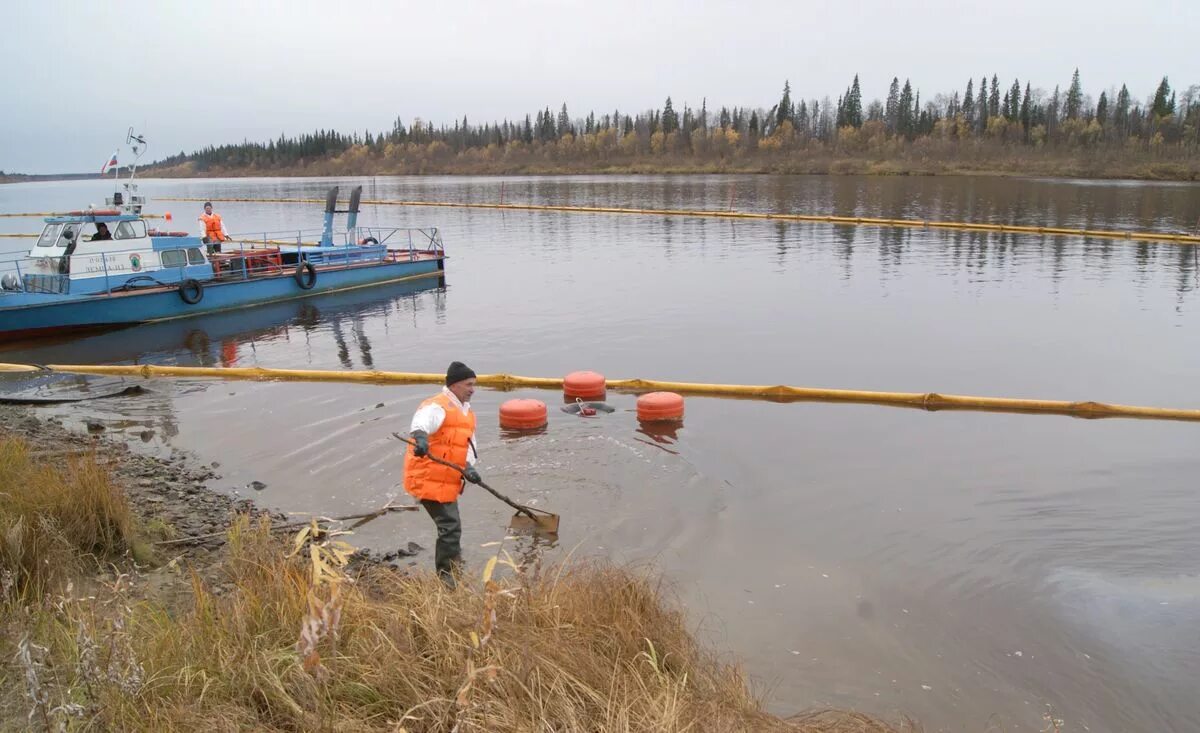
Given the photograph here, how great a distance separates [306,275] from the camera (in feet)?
73.8

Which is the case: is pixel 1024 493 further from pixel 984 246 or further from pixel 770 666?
pixel 984 246

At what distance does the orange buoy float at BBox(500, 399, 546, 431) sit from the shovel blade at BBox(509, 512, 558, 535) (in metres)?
3.03

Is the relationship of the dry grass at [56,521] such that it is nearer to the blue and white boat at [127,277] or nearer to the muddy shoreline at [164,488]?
the muddy shoreline at [164,488]

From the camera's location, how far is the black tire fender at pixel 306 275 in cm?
2227

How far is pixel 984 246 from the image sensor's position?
97.0 ft

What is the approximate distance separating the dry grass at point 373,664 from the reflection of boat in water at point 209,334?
13.1 metres

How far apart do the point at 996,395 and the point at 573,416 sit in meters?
6.80

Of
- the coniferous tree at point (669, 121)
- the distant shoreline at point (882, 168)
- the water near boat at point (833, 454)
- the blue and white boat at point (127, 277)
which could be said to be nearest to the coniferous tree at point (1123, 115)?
the distant shoreline at point (882, 168)

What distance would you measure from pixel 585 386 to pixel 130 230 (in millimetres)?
13486

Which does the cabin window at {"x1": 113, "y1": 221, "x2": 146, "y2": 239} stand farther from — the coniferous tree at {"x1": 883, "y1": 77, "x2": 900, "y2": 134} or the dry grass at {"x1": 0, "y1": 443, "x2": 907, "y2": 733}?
the coniferous tree at {"x1": 883, "y1": 77, "x2": 900, "y2": 134}

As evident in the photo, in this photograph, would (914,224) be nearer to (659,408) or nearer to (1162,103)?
(659,408)

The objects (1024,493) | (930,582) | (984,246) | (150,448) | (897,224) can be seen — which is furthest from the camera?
(897,224)

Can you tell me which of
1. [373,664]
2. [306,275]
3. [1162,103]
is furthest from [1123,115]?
[373,664]

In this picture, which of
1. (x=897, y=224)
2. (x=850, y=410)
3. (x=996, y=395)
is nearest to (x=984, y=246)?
(x=897, y=224)
